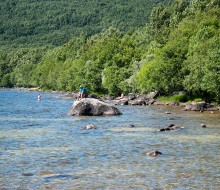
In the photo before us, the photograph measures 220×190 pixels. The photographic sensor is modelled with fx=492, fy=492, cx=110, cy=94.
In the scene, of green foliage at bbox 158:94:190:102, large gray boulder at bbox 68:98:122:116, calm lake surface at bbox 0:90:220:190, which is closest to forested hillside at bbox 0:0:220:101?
green foliage at bbox 158:94:190:102

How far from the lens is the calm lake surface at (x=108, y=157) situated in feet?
80.0

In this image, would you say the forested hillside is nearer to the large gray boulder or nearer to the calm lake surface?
the large gray boulder

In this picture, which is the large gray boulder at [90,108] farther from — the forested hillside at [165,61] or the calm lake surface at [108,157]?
the forested hillside at [165,61]

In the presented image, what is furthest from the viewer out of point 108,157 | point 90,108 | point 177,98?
point 177,98

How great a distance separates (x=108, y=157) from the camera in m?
31.1

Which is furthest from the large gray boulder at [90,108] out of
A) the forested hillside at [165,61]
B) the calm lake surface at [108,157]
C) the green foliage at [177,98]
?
the green foliage at [177,98]

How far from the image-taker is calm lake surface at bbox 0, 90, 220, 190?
2438cm

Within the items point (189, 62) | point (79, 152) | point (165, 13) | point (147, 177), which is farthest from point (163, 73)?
point (165, 13)

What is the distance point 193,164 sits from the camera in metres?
28.7

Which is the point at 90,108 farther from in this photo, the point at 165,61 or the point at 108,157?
the point at 165,61

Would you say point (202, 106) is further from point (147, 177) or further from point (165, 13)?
point (165, 13)

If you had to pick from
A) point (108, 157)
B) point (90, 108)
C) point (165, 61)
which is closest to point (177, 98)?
point (165, 61)

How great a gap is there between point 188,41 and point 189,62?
10.5 meters

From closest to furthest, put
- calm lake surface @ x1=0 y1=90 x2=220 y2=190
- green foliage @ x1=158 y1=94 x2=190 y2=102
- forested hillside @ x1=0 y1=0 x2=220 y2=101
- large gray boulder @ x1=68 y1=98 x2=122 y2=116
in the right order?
1. calm lake surface @ x1=0 y1=90 x2=220 y2=190
2. large gray boulder @ x1=68 y1=98 x2=122 y2=116
3. forested hillside @ x1=0 y1=0 x2=220 y2=101
4. green foliage @ x1=158 y1=94 x2=190 y2=102
